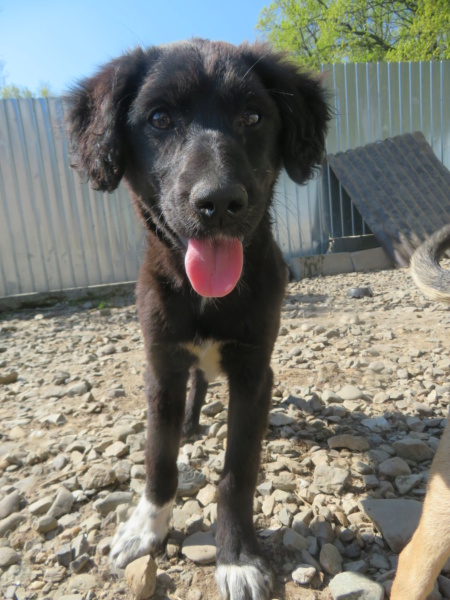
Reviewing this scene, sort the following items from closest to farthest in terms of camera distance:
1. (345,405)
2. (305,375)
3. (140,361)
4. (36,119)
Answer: (345,405)
(305,375)
(140,361)
(36,119)

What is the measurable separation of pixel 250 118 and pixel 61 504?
167cm

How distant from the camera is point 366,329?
12.6 ft

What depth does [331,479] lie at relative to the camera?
75.1 inches

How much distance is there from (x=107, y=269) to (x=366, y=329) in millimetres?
3576

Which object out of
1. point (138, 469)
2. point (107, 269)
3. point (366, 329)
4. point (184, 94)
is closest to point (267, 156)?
point (184, 94)

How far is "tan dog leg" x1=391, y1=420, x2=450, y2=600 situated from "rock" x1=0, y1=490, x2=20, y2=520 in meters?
1.44

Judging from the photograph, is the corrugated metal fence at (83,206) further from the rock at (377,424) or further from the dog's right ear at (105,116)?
the dog's right ear at (105,116)

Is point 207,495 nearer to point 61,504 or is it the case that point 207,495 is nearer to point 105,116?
point 61,504

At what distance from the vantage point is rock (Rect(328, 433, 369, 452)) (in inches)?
85.4

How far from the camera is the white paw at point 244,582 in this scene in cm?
144

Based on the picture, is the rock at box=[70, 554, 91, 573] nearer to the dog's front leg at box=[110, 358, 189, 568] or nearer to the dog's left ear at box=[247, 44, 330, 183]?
the dog's front leg at box=[110, 358, 189, 568]

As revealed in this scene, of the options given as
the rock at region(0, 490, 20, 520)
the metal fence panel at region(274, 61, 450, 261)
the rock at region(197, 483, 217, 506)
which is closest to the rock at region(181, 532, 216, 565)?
the rock at region(197, 483, 217, 506)

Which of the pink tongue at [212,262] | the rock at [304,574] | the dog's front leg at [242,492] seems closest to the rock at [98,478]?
the dog's front leg at [242,492]

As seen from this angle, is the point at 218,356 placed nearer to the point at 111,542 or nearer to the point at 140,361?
the point at 111,542
